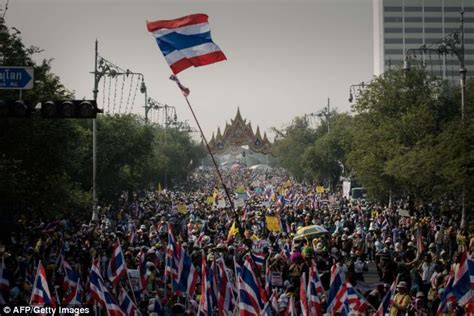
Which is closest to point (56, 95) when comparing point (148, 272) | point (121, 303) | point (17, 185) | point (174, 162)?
point (17, 185)

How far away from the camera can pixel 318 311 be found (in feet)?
43.7

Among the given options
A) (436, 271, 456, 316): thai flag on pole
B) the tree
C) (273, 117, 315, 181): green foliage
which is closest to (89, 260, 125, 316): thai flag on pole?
(436, 271, 456, 316): thai flag on pole

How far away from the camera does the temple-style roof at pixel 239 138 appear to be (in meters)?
165

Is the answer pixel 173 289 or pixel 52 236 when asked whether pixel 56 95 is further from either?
pixel 173 289

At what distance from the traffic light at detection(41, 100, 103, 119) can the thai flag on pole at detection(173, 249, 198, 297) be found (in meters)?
3.34

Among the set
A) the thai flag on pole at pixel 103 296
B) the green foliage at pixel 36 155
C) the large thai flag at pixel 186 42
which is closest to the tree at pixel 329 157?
the green foliage at pixel 36 155

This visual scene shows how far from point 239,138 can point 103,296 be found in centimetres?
15593

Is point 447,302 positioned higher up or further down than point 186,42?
further down

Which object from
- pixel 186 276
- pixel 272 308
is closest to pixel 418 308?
pixel 272 308

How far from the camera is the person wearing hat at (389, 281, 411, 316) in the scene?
13086 millimetres

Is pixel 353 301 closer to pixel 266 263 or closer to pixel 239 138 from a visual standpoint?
pixel 266 263

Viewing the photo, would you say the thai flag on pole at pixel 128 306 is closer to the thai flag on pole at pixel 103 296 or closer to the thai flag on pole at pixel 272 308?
the thai flag on pole at pixel 103 296

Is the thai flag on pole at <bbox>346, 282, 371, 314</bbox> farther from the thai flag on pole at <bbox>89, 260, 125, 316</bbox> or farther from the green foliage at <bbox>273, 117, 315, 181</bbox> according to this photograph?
the green foliage at <bbox>273, 117, 315, 181</bbox>

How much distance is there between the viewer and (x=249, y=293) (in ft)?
42.9
